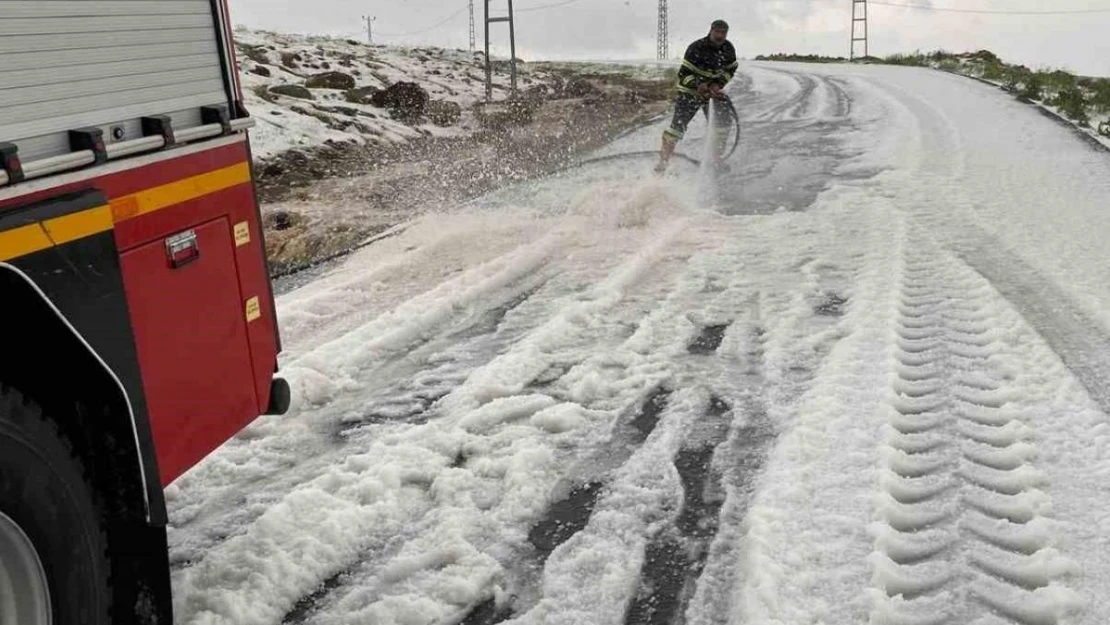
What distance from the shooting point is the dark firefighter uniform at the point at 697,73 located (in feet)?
34.2

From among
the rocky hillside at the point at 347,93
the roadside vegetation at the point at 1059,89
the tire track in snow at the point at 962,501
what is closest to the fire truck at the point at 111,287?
the tire track in snow at the point at 962,501

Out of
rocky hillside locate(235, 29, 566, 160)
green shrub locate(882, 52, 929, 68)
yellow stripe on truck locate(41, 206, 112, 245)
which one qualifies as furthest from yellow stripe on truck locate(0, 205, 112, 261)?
green shrub locate(882, 52, 929, 68)

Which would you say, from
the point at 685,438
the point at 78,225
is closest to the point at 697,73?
the point at 685,438

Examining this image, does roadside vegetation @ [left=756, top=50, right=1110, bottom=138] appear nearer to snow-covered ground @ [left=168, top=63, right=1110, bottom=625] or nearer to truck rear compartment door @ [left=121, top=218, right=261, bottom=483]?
snow-covered ground @ [left=168, top=63, right=1110, bottom=625]

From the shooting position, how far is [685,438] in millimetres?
3816

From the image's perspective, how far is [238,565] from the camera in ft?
9.70

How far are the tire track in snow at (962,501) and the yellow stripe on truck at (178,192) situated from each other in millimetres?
2372

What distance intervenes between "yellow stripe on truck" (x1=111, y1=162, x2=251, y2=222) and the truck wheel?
0.59 m

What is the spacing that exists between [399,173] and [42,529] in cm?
1007

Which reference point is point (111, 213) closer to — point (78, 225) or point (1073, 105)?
point (78, 225)

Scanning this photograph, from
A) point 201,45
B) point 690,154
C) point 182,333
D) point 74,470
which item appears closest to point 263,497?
point 182,333

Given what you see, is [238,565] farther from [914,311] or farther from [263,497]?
[914,311]

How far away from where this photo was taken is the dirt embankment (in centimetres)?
857

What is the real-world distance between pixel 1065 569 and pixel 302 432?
3.06 meters
